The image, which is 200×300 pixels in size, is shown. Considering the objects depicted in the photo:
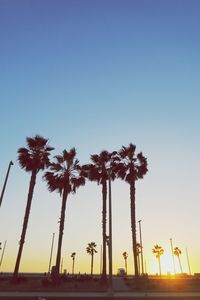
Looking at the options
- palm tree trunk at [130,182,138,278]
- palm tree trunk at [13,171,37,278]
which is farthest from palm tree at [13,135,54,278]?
palm tree trunk at [130,182,138,278]

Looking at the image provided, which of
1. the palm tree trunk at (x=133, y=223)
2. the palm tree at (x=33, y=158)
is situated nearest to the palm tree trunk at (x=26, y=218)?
the palm tree at (x=33, y=158)

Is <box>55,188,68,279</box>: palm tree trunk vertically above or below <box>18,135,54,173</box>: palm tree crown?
below

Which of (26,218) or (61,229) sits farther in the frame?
(61,229)

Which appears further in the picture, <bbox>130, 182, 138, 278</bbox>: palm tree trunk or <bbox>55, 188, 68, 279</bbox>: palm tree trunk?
<bbox>55, 188, 68, 279</bbox>: palm tree trunk

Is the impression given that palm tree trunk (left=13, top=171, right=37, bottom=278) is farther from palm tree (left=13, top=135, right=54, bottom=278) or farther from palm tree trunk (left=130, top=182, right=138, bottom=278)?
palm tree trunk (left=130, top=182, right=138, bottom=278)

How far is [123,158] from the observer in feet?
121

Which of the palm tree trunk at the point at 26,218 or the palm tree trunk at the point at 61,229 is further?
the palm tree trunk at the point at 61,229

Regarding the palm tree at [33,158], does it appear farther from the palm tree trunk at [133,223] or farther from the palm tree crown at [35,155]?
the palm tree trunk at [133,223]

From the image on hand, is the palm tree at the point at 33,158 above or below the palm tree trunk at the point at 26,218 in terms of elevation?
above

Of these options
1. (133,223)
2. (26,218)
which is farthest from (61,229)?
(133,223)

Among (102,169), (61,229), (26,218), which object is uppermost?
(102,169)

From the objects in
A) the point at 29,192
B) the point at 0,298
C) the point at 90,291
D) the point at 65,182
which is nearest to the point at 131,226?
the point at 90,291

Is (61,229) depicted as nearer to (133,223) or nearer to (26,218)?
(26,218)

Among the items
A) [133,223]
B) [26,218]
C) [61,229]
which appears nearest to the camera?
[133,223]
